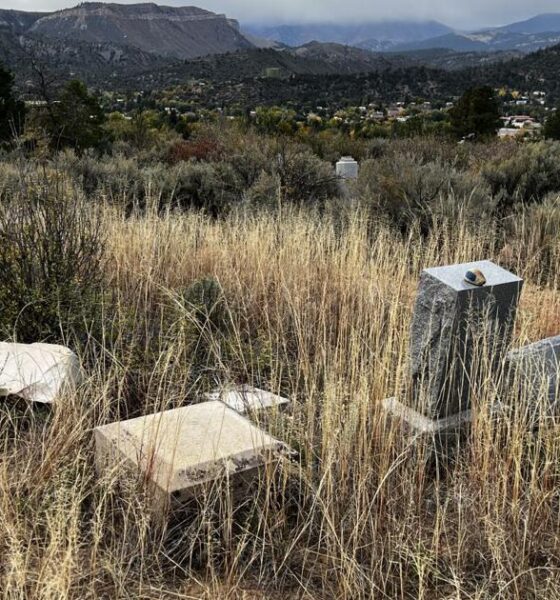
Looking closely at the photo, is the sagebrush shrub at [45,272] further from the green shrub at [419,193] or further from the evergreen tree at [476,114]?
the evergreen tree at [476,114]

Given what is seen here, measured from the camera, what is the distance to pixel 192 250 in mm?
5762

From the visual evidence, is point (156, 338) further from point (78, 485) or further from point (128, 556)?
point (128, 556)

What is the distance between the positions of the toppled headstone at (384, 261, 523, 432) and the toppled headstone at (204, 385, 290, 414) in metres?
0.56

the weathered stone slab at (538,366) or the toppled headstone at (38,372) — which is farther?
the toppled headstone at (38,372)

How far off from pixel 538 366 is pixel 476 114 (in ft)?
71.5

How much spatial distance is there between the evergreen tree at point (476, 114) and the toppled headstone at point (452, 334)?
68.4 ft

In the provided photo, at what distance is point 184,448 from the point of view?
2.73 m

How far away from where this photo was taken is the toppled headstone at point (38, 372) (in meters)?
3.23

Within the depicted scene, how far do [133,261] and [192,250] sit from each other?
1.78 feet

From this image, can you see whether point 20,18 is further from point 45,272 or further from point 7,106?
point 45,272

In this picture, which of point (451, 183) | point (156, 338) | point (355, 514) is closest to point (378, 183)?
point (451, 183)

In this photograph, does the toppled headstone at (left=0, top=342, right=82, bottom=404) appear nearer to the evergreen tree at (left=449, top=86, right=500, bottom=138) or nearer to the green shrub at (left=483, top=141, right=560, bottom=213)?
the green shrub at (left=483, top=141, right=560, bottom=213)

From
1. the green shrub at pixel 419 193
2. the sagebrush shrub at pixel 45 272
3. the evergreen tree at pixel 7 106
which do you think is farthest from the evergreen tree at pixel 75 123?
the sagebrush shrub at pixel 45 272

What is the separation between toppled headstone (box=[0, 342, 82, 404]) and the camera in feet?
10.6
